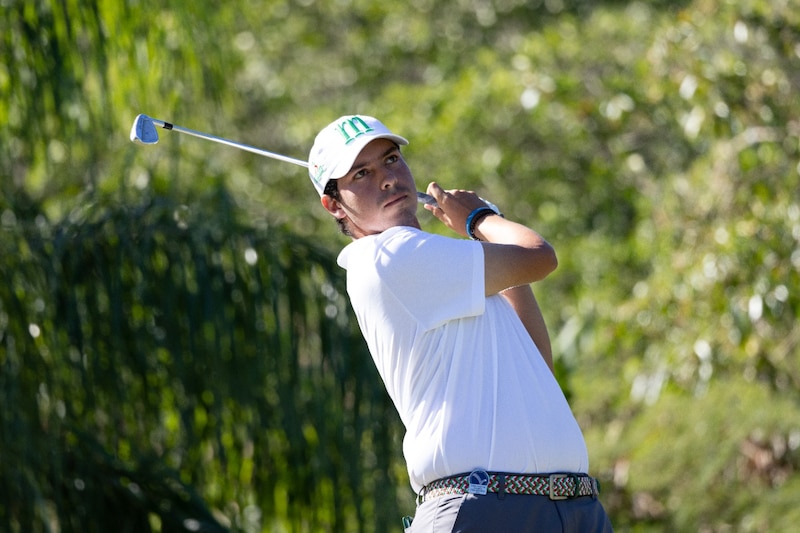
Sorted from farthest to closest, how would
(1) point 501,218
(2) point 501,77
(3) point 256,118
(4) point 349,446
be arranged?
1. (3) point 256,118
2. (2) point 501,77
3. (4) point 349,446
4. (1) point 501,218

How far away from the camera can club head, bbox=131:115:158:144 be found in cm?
299

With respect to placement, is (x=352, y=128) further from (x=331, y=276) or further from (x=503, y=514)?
(x=331, y=276)

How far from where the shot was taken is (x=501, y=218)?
274cm

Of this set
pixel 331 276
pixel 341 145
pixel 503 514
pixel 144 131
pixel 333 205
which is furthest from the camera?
pixel 331 276

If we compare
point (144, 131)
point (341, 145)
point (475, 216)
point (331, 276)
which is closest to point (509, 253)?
point (475, 216)

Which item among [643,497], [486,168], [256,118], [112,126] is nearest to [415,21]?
[256,118]

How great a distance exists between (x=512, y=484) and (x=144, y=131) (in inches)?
49.3

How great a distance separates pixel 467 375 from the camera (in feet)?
8.08

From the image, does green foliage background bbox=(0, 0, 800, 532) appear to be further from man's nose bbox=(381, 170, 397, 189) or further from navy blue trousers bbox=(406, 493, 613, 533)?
navy blue trousers bbox=(406, 493, 613, 533)

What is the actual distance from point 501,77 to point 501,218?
249 inches

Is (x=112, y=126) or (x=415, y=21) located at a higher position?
(x=415, y=21)

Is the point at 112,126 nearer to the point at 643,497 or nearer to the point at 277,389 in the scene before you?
the point at 277,389

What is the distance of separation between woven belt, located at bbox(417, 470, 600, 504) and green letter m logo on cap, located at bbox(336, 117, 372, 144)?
74 centimetres

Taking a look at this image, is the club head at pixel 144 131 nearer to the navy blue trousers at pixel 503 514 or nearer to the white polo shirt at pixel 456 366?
the white polo shirt at pixel 456 366
